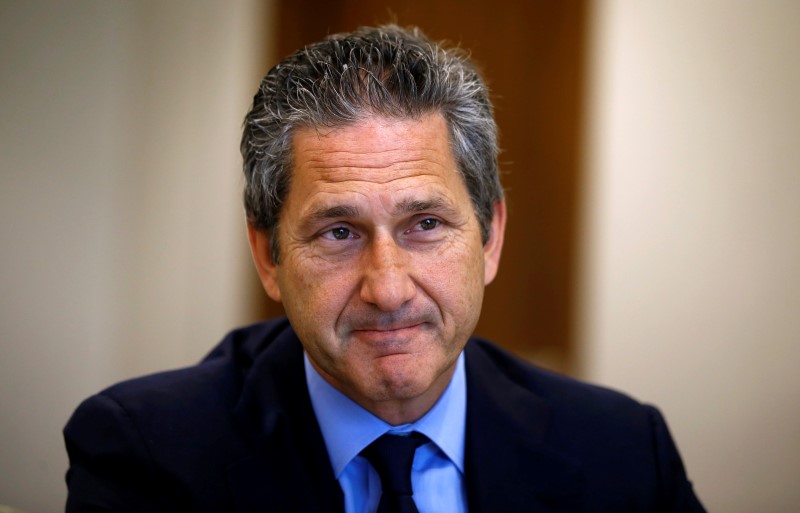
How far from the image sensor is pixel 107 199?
332 centimetres

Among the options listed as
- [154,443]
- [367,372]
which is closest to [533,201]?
[367,372]

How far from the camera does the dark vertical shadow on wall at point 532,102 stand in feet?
11.3

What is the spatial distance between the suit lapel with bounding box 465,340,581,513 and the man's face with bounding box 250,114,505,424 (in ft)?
0.82

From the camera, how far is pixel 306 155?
63.0 inches

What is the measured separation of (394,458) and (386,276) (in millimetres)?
380

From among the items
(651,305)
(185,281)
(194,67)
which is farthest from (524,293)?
(194,67)

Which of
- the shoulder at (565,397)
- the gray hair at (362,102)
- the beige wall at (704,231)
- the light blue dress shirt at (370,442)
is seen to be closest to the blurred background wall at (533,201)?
the beige wall at (704,231)

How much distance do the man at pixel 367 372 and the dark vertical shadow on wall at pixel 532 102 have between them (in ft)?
5.37

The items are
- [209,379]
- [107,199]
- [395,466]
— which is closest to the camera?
[395,466]

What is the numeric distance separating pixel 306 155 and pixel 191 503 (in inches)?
28.0

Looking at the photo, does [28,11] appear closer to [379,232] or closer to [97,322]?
[97,322]

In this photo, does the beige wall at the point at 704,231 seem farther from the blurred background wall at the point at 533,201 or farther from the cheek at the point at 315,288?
the cheek at the point at 315,288

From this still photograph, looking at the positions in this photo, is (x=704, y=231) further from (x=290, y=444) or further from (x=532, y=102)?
(x=290, y=444)

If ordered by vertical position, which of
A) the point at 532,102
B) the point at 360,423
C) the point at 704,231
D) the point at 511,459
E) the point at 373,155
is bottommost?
the point at 511,459
